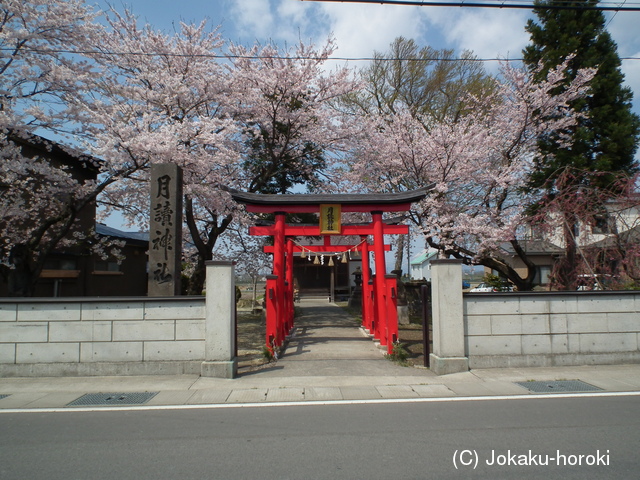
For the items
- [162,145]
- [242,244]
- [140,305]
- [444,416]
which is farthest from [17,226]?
[444,416]

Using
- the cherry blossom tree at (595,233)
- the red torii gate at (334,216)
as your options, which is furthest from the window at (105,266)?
the cherry blossom tree at (595,233)

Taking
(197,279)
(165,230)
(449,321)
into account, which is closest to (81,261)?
(197,279)

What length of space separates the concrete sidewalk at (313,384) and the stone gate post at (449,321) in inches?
9.3

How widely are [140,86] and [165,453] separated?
481 inches

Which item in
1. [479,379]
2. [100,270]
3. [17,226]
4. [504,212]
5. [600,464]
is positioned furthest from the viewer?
[100,270]

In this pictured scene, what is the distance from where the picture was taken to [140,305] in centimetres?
851

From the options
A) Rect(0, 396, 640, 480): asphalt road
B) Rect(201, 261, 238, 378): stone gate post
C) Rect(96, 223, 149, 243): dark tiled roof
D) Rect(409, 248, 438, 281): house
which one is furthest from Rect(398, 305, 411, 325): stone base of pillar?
Rect(96, 223, 149, 243): dark tiled roof

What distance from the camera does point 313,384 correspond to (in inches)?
314

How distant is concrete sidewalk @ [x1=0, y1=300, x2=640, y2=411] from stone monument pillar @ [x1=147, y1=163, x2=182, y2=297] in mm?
1908

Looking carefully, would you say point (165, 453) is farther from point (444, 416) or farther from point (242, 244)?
point (242, 244)

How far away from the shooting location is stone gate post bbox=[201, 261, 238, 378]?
8.30m

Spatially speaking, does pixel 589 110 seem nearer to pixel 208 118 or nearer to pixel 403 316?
pixel 403 316

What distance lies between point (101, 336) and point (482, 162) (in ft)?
43.2

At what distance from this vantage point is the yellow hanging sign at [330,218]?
11.9 metres
